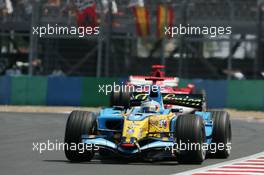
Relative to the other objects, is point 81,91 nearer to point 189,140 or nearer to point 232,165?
point 232,165

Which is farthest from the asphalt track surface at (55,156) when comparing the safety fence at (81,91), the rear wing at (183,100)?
the safety fence at (81,91)

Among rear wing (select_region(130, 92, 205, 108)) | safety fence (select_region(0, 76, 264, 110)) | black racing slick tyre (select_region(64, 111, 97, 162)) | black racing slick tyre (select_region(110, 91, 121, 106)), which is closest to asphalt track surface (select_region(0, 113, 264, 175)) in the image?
black racing slick tyre (select_region(64, 111, 97, 162))

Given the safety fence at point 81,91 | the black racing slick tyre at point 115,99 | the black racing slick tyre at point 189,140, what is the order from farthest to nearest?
the safety fence at point 81,91, the black racing slick tyre at point 115,99, the black racing slick tyre at point 189,140

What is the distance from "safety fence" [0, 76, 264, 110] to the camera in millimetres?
34594

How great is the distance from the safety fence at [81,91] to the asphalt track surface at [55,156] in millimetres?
8230

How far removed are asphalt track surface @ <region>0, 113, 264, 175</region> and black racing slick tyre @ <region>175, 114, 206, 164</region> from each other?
0.59 feet

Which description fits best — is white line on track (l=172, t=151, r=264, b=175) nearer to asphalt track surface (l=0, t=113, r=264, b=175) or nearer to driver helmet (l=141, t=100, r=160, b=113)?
asphalt track surface (l=0, t=113, r=264, b=175)

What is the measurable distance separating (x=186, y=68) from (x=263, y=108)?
7615 millimetres

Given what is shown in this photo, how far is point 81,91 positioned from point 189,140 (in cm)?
2184

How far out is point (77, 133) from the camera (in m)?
14.5

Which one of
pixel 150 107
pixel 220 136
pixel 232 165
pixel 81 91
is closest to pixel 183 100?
pixel 220 136

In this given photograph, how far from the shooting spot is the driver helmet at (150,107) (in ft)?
49.2

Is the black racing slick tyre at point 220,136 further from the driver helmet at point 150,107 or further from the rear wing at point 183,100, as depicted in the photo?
the driver helmet at point 150,107

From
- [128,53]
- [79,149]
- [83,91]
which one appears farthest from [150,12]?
[79,149]
